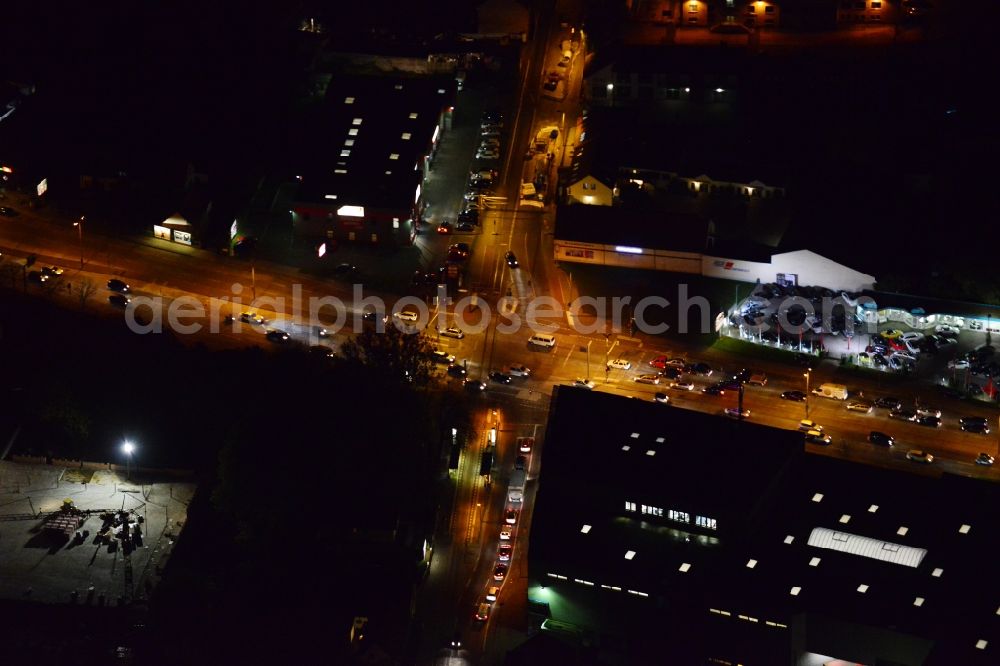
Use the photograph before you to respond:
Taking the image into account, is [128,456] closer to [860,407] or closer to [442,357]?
[442,357]

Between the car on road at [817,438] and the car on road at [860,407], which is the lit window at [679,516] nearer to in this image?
the car on road at [817,438]

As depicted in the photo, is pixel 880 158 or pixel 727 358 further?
pixel 880 158

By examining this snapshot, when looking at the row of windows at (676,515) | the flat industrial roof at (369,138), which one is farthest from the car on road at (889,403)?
the flat industrial roof at (369,138)

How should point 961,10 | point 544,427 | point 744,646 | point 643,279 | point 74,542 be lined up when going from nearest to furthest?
1. point 744,646
2. point 74,542
3. point 544,427
4. point 643,279
5. point 961,10

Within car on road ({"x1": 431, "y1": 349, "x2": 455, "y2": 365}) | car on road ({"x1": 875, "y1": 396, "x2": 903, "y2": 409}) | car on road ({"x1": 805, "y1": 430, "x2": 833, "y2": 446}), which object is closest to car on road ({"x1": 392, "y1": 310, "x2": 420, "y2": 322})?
car on road ({"x1": 431, "y1": 349, "x2": 455, "y2": 365})

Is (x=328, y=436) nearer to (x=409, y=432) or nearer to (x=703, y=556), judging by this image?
(x=409, y=432)

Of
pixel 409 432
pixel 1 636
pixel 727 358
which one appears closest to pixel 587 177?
pixel 727 358
